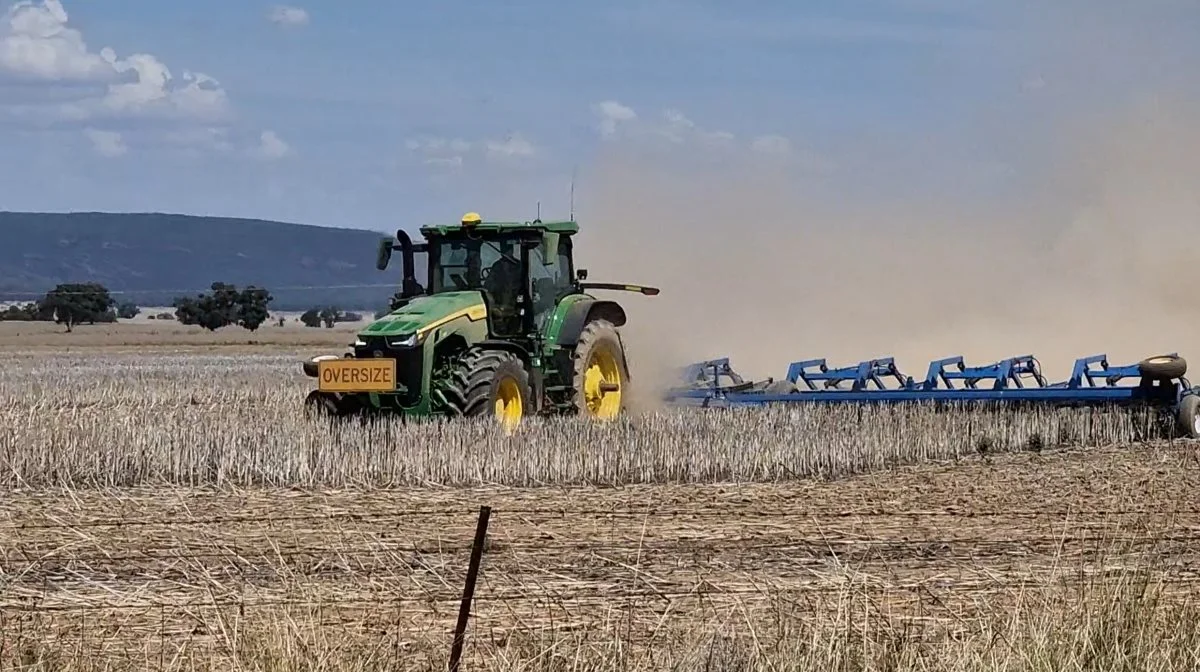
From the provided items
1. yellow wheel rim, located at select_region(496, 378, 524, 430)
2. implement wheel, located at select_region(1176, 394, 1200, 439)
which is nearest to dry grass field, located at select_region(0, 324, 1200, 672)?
implement wheel, located at select_region(1176, 394, 1200, 439)

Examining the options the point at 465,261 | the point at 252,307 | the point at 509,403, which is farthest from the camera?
the point at 252,307

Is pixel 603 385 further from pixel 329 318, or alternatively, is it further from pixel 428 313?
pixel 329 318

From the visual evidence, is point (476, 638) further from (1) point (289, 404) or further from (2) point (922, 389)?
(1) point (289, 404)

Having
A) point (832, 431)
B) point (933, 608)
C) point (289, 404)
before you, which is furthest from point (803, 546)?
point (289, 404)

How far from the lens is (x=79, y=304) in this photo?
88875 millimetres

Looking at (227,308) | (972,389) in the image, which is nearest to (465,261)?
(972,389)

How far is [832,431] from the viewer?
46.4ft

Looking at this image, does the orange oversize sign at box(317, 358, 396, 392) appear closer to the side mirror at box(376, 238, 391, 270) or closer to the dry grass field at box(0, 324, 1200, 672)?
the dry grass field at box(0, 324, 1200, 672)

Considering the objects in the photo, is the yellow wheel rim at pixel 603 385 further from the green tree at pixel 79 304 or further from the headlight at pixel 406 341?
the green tree at pixel 79 304

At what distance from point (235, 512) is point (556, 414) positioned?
4.97m

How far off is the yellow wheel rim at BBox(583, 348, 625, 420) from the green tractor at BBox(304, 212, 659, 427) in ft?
0.06

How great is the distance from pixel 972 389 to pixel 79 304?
257 feet

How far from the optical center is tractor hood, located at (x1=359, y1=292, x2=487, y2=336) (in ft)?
45.8

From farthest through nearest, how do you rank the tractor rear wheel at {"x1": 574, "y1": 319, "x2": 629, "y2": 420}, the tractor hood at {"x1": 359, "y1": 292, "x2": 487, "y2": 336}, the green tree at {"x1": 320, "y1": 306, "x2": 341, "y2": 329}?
the green tree at {"x1": 320, "y1": 306, "x2": 341, "y2": 329}
the tractor rear wheel at {"x1": 574, "y1": 319, "x2": 629, "y2": 420}
the tractor hood at {"x1": 359, "y1": 292, "x2": 487, "y2": 336}
